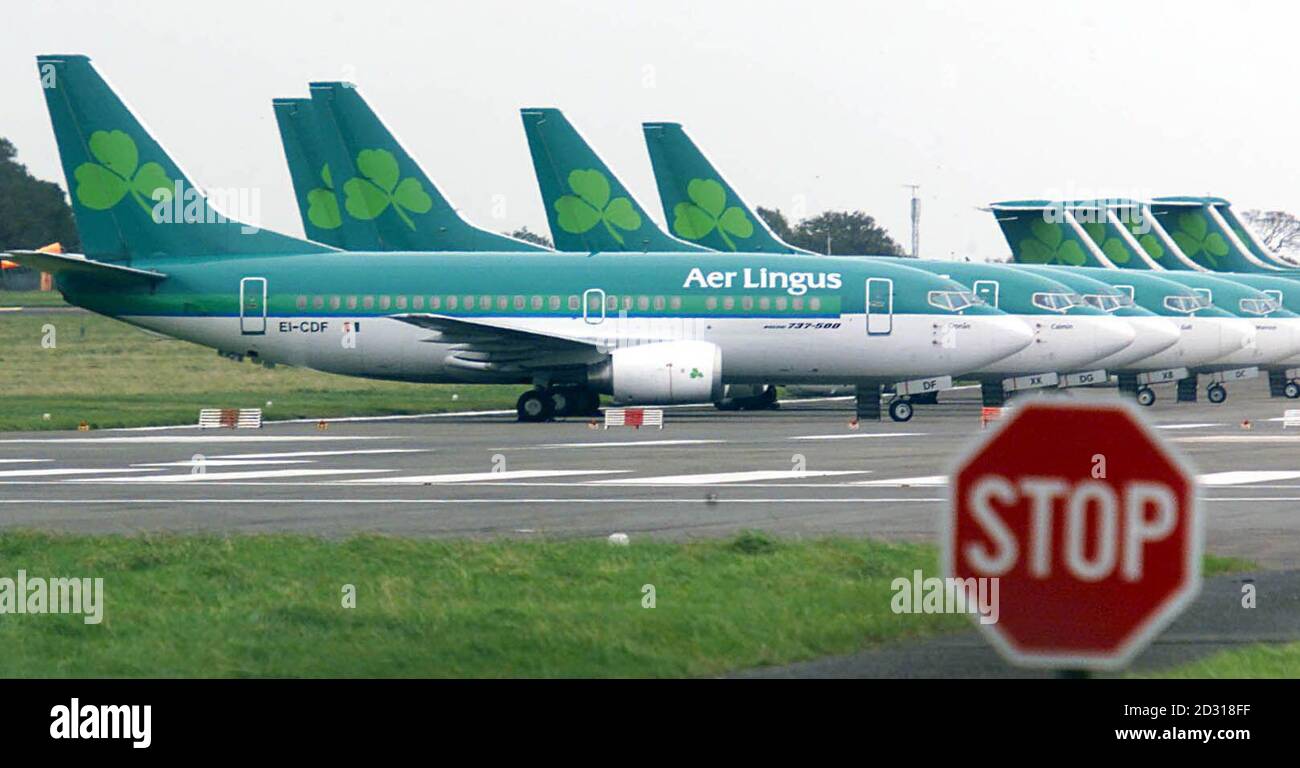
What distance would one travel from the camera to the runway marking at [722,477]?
84.1 feet

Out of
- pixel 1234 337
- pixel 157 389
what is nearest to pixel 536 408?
pixel 157 389

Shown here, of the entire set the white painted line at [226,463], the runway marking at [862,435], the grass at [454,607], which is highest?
the runway marking at [862,435]

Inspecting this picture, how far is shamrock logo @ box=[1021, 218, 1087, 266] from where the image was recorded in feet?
221

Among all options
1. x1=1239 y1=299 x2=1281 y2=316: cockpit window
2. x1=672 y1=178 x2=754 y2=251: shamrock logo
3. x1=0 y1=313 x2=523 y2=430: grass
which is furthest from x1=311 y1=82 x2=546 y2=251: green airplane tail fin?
x1=1239 y1=299 x2=1281 y2=316: cockpit window

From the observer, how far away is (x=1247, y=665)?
37.4ft

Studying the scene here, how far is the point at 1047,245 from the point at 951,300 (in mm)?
25666

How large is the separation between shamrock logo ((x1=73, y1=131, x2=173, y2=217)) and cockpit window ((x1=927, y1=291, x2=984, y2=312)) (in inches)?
662

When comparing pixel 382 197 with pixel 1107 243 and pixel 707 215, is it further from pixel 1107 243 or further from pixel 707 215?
pixel 1107 243

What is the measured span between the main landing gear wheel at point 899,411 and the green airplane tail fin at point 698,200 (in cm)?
1132

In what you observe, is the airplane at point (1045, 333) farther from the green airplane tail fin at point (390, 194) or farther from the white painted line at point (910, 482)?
the white painted line at point (910, 482)

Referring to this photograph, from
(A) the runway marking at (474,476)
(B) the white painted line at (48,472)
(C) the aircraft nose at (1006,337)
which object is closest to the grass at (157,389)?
(B) the white painted line at (48,472)

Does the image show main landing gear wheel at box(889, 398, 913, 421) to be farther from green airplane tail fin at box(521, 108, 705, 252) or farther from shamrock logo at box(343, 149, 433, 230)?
shamrock logo at box(343, 149, 433, 230)

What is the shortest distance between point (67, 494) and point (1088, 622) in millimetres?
19378
